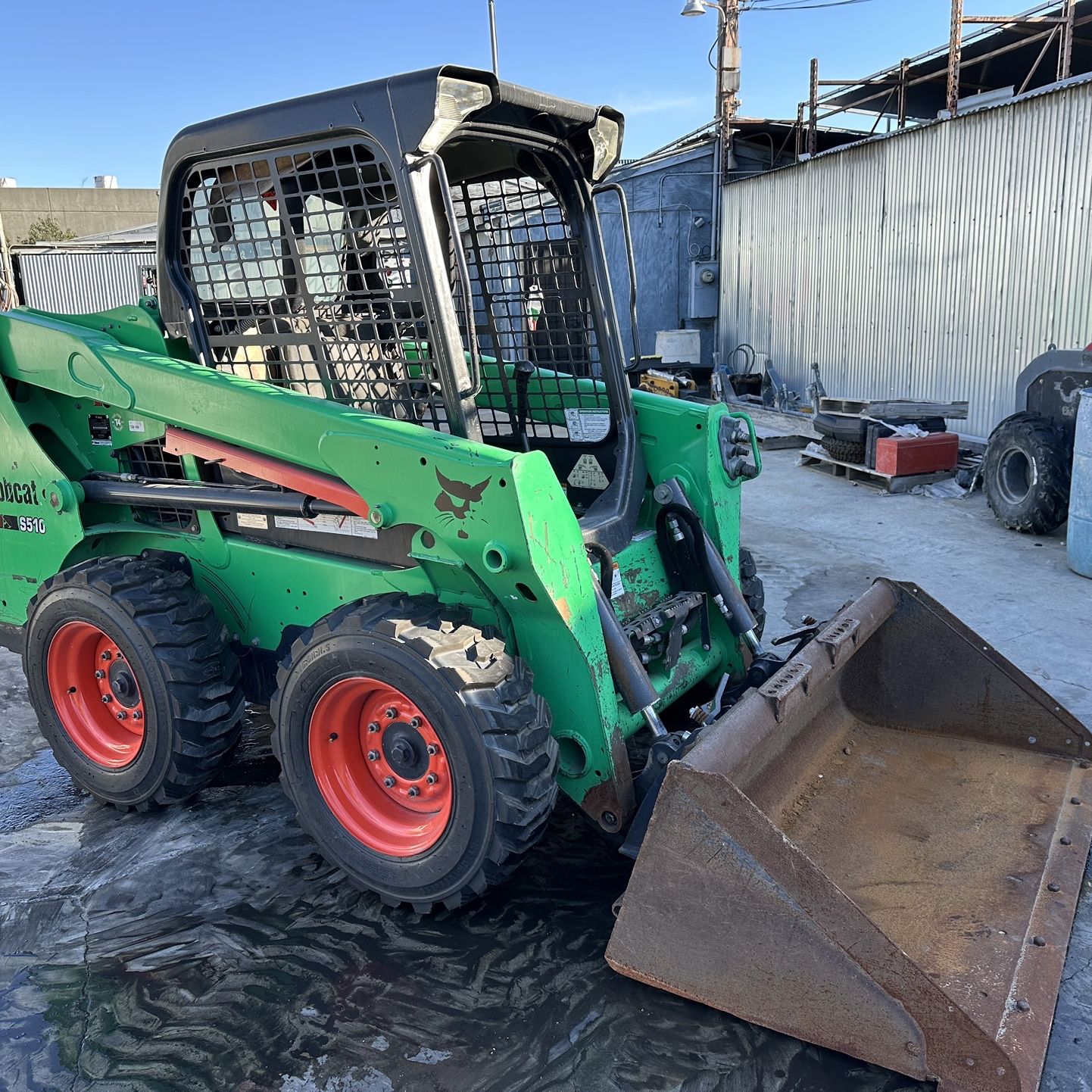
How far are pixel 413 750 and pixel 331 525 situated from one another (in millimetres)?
808

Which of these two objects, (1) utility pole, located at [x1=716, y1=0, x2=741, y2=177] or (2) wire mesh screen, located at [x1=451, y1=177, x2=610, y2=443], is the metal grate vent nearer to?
(2) wire mesh screen, located at [x1=451, y1=177, x2=610, y2=443]

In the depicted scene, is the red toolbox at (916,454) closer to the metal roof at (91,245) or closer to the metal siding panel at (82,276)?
the metal roof at (91,245)

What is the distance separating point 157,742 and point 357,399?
4.52 ft

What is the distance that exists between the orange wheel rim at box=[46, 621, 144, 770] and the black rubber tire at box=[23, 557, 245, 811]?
0.11 meters

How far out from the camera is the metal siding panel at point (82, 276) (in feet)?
74.3

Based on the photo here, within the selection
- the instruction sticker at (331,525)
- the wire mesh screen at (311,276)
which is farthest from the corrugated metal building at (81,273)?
the instruction sticker at (331,525)

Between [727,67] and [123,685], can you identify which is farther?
[727,67]

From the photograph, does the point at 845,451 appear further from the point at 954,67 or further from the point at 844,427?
the point at 954,67

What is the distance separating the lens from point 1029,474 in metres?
7.72

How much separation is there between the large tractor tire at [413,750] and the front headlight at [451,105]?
135 cm

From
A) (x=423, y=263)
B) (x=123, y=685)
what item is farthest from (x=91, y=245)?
(x=423, y=263)

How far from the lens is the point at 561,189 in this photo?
12.5 ft

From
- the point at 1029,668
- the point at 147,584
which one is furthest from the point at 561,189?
the point at 1029,668

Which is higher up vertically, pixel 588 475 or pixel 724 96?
pixel 724 96
